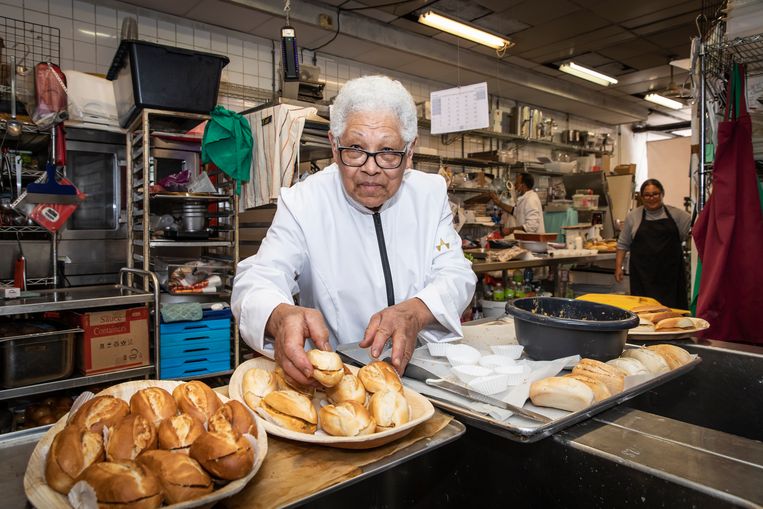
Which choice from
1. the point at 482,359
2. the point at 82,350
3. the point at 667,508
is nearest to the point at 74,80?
the point at 82,350

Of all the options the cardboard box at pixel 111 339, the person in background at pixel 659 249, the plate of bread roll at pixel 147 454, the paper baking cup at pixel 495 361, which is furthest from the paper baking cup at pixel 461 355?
the person in background at pixel 659 249

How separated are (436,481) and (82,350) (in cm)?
273

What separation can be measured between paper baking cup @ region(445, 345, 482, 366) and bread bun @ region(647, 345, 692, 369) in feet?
1.62

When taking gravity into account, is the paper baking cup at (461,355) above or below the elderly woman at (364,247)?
below

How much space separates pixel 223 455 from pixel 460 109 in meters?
3.68

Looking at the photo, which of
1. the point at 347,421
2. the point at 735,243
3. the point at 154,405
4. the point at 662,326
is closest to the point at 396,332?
the point at 347,421

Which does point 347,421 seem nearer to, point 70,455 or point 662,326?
point 70,455

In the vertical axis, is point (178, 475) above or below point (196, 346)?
above

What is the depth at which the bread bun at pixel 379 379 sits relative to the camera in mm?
936

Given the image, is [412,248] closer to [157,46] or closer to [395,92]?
[395,92]

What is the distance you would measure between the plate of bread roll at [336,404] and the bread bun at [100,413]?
22cm

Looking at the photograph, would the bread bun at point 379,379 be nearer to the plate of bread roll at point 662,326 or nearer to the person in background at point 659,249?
the plate of bread roll at point 662,326

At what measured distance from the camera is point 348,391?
0.93 m

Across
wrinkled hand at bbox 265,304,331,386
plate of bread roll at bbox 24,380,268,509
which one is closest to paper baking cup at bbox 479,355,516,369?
wrinkled hand at bbox 265,304,331,386
